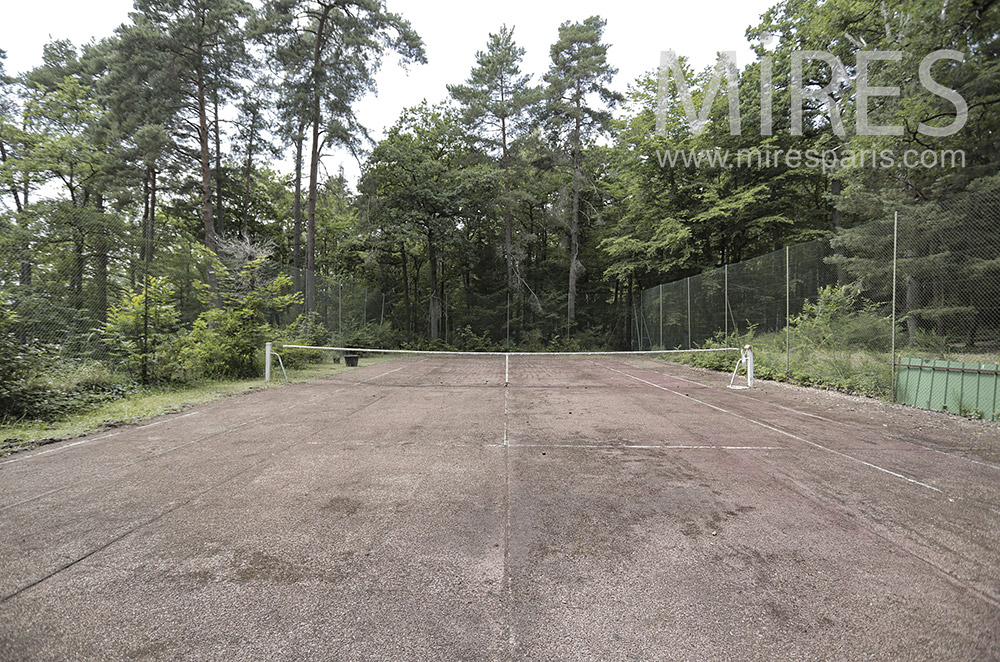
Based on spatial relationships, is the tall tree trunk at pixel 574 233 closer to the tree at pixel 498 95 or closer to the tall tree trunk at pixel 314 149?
the tree at pixel 498 95

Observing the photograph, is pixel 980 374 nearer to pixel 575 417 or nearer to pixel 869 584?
pixel 575 417

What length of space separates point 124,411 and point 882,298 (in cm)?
1155

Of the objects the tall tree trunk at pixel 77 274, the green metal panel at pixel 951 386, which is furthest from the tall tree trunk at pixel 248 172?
the green metal panel at pixel 951 386

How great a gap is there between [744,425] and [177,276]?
11702 millimetres

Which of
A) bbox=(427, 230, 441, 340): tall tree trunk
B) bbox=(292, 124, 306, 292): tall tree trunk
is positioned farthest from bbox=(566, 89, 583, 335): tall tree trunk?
bbox=(292, 124, 306, 292): tall tree trunk

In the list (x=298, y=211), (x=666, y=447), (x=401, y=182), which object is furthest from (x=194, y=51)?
(x=666, y=447)

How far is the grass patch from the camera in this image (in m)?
4.53

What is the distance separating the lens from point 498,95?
22891mm

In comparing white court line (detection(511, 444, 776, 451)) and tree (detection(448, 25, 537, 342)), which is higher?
tree (detection(448, 25, 537, 342))

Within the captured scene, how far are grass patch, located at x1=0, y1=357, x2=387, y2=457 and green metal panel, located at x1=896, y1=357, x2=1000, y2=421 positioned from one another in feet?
34.4

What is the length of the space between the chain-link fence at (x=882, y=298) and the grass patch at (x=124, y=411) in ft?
35.1

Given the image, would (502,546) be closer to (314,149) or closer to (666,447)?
(666,447)

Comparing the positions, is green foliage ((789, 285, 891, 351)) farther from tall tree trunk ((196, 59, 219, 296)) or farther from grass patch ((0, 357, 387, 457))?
tall tree trunk ((196, 59, 219, 296))

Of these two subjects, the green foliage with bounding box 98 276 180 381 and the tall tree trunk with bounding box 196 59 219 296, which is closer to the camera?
the green foliage with bounding box 98 276 180 381
